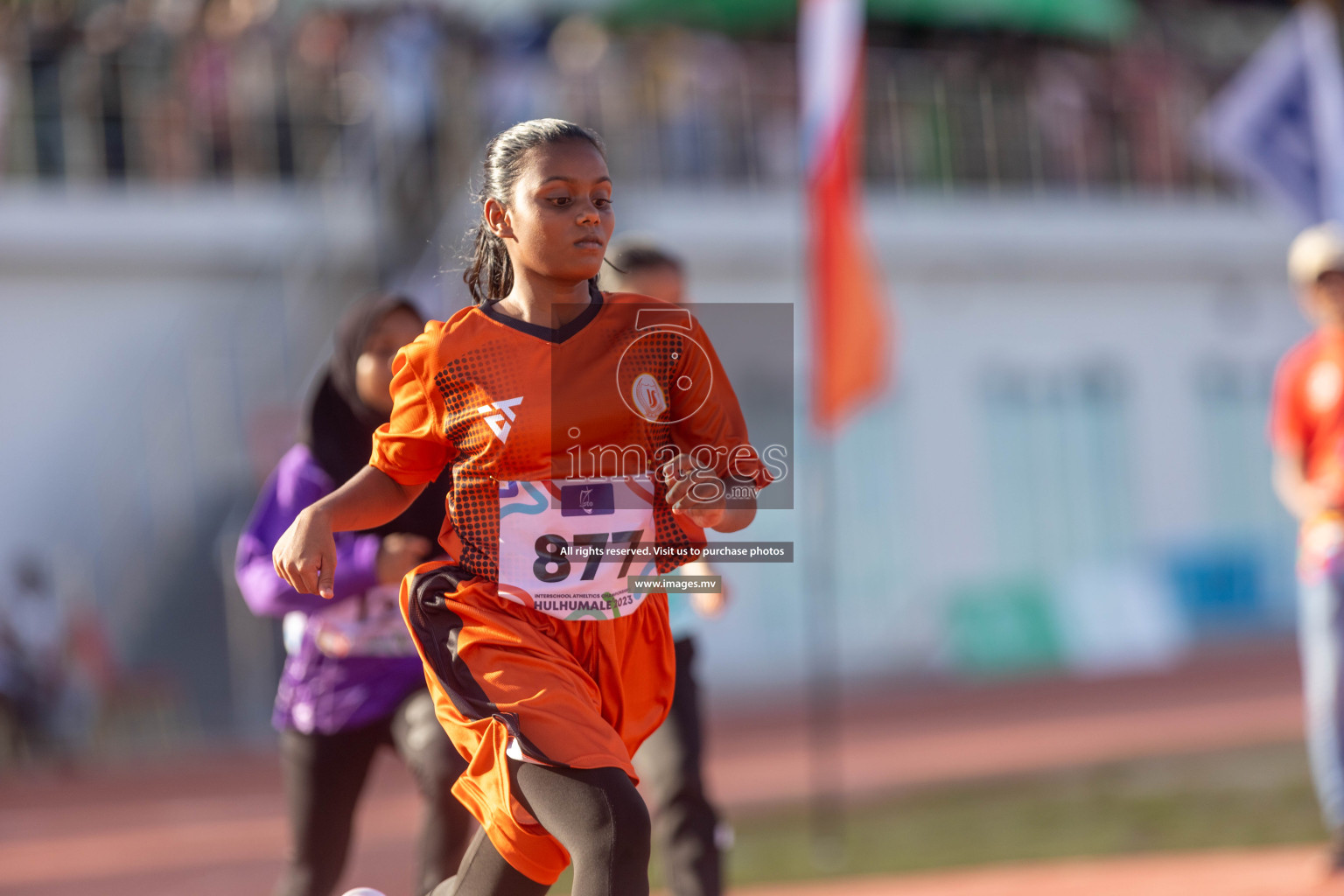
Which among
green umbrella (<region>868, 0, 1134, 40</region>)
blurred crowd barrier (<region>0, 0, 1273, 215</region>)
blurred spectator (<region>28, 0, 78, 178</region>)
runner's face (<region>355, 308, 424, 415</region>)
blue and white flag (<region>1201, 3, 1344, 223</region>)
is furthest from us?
green umbrella (<region>868, 0, 1134, 40</region>)

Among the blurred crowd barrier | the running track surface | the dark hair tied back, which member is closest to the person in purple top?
the dark hair tied back

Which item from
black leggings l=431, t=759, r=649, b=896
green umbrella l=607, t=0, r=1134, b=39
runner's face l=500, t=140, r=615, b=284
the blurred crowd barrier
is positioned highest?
green umbrella l=607, t=0, r=1134, b=39

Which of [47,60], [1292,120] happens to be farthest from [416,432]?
[47,60]

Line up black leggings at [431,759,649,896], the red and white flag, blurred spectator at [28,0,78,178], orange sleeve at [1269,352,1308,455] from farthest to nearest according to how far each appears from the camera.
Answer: blurred spectator at [28,0,78,178] → the red and white flag → orange sleeve at [1269,352,1308,455] → black leggings at [431,759,649,896]

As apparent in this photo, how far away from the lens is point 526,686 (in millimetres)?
3068

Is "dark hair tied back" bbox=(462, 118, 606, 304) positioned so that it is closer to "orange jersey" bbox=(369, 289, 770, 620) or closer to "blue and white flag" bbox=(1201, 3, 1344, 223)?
"orange jersey" bbox=(369, 289, 770, 620)

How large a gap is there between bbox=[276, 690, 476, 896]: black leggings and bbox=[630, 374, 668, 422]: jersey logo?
54.2 inches

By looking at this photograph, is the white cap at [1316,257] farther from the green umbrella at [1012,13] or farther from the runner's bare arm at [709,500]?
the green umbrella at [1012,13]

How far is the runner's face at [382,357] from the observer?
4.32 meters

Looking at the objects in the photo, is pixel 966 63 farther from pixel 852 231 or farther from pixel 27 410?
pixel 852 231

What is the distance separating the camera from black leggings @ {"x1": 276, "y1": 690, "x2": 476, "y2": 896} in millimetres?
4203

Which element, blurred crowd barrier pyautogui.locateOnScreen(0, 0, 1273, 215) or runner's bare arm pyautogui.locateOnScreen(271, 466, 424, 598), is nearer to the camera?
runner's bare arm pyautogui.locateOnScreen(271, 466, 424, 598)

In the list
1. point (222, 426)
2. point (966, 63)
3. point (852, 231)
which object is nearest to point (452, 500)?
point (852, 231)

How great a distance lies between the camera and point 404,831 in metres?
9.73
